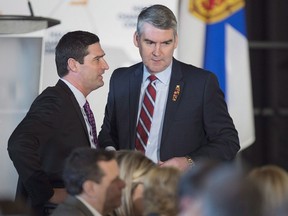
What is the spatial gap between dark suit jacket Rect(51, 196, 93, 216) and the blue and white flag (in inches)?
95.3

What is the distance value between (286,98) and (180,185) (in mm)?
4739

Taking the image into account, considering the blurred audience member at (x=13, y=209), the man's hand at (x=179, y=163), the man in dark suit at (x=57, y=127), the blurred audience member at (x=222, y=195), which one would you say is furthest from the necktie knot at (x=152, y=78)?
the blurred audience member at (x=222, y=195)

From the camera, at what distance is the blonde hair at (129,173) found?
15.4ft

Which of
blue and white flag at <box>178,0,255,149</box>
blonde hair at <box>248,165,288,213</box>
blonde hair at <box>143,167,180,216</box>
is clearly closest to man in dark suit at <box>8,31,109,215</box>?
blue and white flag at <box>178,0,255,149</box>

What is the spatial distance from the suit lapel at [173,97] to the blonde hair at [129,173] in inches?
40.9

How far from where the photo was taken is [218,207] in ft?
10.1

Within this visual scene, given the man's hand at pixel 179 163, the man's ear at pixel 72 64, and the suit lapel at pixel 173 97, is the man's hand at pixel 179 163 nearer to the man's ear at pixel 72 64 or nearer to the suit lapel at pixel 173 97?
the suit lapel at pixel 173 97

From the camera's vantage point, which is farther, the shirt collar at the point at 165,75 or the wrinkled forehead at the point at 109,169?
the shirt collar at the point at 165,75

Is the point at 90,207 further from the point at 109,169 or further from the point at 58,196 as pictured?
the point at 58,196

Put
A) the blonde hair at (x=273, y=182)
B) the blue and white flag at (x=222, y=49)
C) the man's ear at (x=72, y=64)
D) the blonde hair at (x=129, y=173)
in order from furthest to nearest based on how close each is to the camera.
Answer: the blue and white flag at (x=222, y=49)
the man's ear at (x=72, y=64)
the blonde hair at (x=129, y=173)
the blonde hair at (x=273, y=182)

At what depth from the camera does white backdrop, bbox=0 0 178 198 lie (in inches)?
261

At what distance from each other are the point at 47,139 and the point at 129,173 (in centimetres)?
104

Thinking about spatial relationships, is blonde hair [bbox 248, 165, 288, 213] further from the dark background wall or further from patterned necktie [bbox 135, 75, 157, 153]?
the dark background wall

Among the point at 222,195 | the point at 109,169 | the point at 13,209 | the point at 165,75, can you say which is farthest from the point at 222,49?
the point at 222,195
